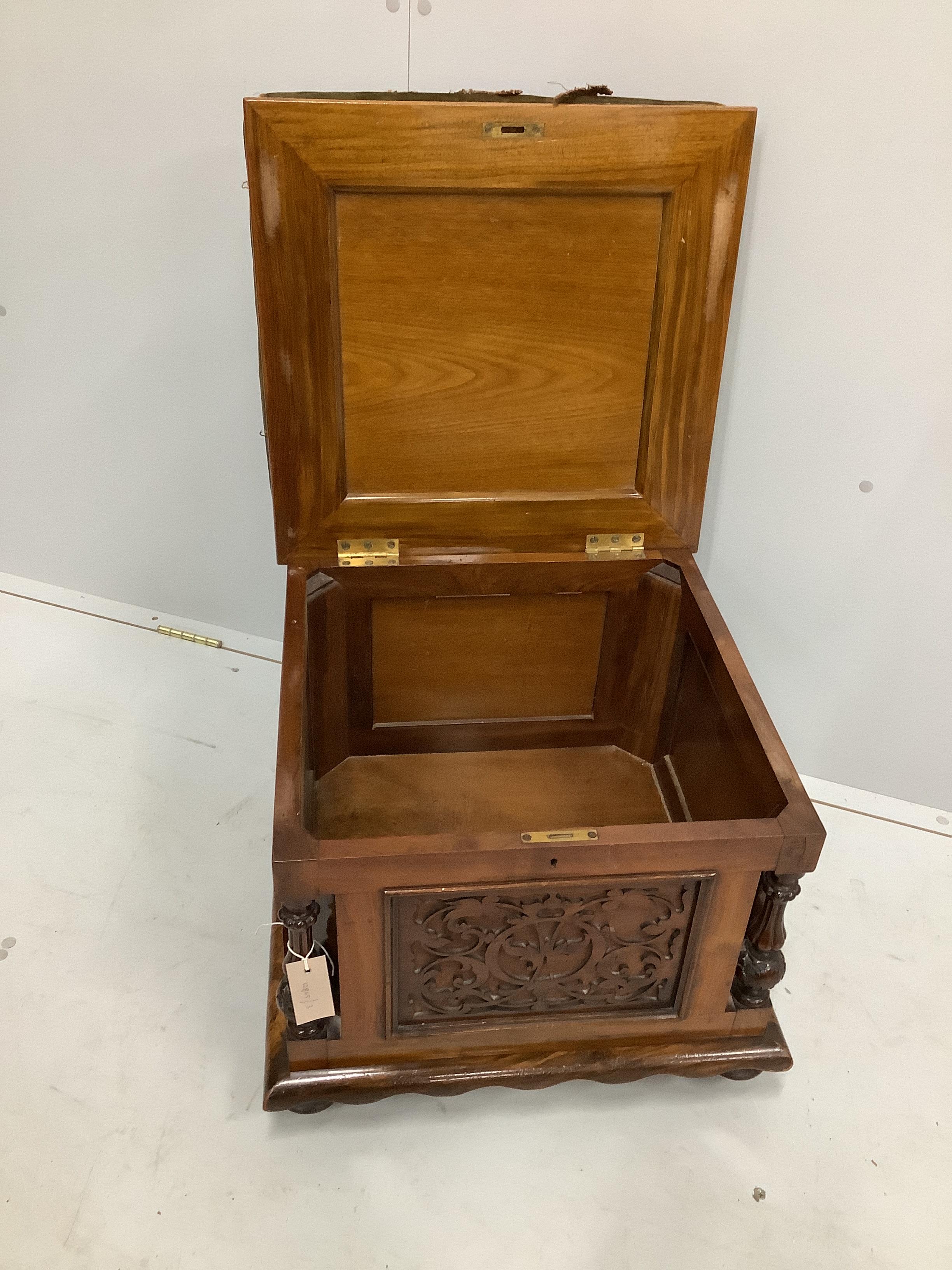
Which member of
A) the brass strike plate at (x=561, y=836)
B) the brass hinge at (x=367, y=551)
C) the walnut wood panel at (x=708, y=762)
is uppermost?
the brass hinge at (x=367, y=551)

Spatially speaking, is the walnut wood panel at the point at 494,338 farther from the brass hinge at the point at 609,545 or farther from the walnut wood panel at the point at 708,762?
the walnut wood panel at the point at 708,762

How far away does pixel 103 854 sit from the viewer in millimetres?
1457

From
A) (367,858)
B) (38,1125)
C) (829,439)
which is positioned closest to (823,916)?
(829,439)

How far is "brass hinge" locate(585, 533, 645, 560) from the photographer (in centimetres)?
134

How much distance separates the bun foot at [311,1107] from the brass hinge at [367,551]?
67cm

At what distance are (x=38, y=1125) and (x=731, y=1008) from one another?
84 centimetres

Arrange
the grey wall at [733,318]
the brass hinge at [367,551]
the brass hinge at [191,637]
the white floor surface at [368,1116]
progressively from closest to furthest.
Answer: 1. the white floor surface at [368,1116]
2. the grey wall at [733,318]
3. the brass hinge at [367,551]
4. the brass hinge at [191,637]

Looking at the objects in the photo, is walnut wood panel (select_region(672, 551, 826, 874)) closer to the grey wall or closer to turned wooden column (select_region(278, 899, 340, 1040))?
the grey wall

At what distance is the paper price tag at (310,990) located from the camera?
0.99 m

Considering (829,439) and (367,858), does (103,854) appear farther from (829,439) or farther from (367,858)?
(829,439)

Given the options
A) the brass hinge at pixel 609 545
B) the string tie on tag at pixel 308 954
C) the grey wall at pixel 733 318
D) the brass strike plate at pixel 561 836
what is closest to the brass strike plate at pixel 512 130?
the grey wall at pixel 733 318

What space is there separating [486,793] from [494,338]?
0.66 metres

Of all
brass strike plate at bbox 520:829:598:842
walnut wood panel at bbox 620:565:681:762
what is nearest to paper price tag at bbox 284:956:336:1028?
brass strike plate at bbox 520:829:598:842

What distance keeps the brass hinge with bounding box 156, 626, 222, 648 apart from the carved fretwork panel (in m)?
1.00
